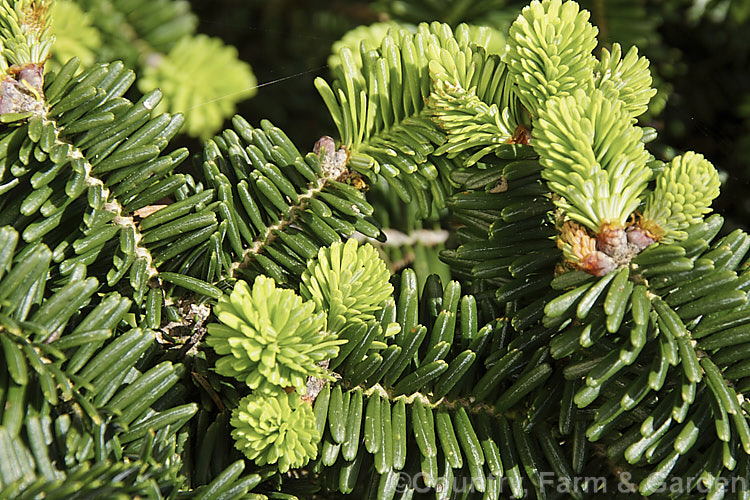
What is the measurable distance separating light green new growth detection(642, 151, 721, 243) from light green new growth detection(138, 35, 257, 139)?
1.50ft

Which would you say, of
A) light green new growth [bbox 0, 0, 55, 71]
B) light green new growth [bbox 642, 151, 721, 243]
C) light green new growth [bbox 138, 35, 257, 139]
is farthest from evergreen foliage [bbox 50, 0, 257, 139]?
light green new growth [bbox 642, 151, 721, 243]

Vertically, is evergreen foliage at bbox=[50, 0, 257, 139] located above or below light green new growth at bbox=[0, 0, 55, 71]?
below

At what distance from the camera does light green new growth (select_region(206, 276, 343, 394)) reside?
37 centimetres

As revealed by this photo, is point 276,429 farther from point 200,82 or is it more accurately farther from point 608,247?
point 200,82

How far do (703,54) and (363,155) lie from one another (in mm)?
647

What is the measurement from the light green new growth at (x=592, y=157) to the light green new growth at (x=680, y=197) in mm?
13

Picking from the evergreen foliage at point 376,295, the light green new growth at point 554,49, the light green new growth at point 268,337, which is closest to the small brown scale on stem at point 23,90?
the evergreen foliage at point 376,295

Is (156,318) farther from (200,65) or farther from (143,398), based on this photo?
(200,65)

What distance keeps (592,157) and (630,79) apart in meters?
0.11

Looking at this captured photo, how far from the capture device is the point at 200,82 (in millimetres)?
704

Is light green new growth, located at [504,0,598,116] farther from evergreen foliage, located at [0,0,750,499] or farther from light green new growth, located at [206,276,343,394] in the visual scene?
light green new growth, located at [206,276,343,394]

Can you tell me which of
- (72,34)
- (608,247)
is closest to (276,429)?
(608,247)

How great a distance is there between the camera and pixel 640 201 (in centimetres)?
42

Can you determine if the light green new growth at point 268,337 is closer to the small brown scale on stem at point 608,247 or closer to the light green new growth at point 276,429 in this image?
the light green new growth at point 276,429
